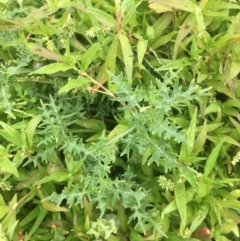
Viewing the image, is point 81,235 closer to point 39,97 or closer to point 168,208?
point 168,208

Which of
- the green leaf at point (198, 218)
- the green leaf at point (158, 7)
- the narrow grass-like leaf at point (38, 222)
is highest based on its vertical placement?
the green leaf at point (158, 7)

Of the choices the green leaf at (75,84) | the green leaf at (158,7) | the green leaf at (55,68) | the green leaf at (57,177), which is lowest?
the green leaf at (57,177)

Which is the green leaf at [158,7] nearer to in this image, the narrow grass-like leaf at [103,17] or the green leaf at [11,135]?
the narrow grass-like leaf at [103,17]

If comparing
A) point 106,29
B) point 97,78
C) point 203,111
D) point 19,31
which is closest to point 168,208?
point 203,111

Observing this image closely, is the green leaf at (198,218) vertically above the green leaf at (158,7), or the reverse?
the green leaf at (158,7)

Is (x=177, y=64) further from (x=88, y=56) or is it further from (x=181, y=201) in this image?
(x=181, y=201)

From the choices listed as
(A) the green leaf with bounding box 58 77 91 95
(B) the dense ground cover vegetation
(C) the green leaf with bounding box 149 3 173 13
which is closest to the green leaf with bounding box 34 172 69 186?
(B) the dense ground cover vegetation

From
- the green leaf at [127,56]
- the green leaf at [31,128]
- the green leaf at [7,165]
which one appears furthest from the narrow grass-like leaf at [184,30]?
the green leaf at [7,165]

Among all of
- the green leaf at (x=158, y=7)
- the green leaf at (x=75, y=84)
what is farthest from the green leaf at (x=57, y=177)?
the green leaf at (x=158, y=7)

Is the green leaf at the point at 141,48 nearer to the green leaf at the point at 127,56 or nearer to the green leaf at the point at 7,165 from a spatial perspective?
the green leaf at the point at 127,56

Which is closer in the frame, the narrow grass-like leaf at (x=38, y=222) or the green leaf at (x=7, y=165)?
Result: the green leaf at (x=7, y=165)
